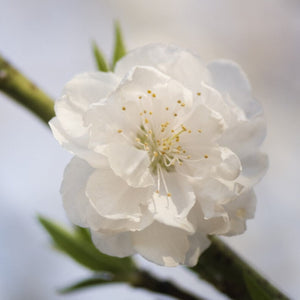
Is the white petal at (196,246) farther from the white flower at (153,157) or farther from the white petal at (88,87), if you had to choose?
the white petal at (88,87)

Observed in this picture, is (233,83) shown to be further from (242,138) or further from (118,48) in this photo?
(118,48)

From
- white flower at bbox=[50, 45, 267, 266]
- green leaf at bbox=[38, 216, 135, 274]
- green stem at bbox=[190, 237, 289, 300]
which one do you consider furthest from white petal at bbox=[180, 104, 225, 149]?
green leaf at bbox=[38, 216, 135, 274]

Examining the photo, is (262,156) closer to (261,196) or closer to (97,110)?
(97,110)

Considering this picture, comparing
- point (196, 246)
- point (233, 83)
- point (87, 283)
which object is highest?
point (233, 83)

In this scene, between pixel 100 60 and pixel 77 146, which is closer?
pixel 77 146

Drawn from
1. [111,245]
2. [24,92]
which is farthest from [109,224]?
[24,92]

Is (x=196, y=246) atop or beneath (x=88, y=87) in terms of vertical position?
beneath

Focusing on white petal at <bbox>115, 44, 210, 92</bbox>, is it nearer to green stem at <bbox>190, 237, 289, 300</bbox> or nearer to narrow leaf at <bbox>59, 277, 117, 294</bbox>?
green stem at <bbox>190, 237, 289, 300</bbox>
